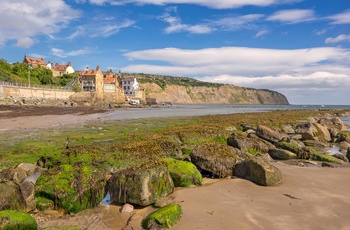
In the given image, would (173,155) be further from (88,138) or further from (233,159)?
(88,138)

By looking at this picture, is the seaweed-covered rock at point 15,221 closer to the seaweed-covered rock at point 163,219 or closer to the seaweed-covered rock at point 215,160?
the seaweed-covered rock at point 163,219

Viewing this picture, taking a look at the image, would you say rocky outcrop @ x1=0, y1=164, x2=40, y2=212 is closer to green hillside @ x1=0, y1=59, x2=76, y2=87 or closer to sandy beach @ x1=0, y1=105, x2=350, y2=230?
sandy beach @ x1=0, y1=105, x2=350, y2=230

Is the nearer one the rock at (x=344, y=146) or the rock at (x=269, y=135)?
the rock at (x=269, y=135)

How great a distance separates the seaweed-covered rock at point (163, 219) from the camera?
6.70 metres

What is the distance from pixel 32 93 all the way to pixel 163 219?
239 feet

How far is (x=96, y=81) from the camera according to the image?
107000 millimetres

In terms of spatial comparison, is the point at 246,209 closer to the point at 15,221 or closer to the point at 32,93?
the point at 15,221

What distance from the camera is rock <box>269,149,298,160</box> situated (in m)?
15.3

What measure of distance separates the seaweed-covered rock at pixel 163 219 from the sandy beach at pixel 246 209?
0.50ft

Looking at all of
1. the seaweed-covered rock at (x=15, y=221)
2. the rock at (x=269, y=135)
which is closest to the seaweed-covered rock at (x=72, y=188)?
the seaweed-covered rock at (x=15, y=221)

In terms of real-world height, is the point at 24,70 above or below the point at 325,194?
above

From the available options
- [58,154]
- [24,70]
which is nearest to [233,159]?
[58,154]

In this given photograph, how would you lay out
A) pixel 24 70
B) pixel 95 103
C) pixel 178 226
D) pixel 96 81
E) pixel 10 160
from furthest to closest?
pixel 96 81 → pixel 95 103 → pixel 24 70 → pixel 10 160 → pixel 178 226

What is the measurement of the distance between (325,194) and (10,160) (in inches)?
487
